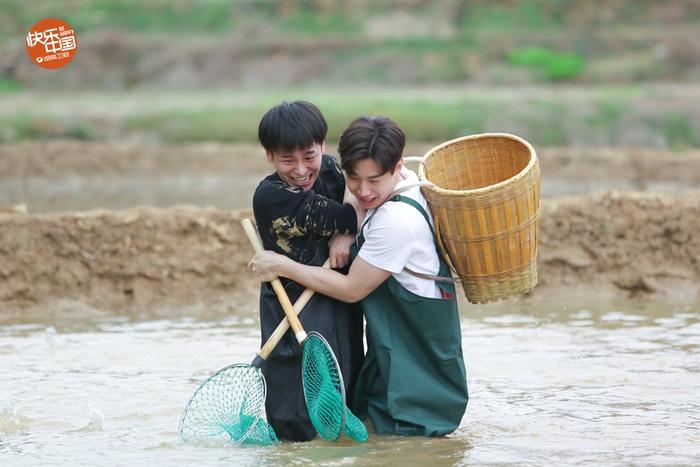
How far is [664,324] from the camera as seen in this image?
850 centimetres

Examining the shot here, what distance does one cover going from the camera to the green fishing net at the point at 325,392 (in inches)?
206

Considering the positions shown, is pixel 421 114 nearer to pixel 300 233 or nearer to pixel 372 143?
pixel 300 233

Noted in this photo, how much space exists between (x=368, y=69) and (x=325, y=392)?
1967 centimetres

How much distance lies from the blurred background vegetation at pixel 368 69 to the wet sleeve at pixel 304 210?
13.4 m

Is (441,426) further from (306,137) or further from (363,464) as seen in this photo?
(306,137)

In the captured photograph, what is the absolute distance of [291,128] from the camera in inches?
201

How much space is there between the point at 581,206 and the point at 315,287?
5.40 meters

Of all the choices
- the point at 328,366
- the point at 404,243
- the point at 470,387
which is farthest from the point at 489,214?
the point at 470,387

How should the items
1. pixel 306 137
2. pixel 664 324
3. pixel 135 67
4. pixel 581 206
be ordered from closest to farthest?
pixel 306 137
pixel 664 324
pixel 581 206
pixel 135 67

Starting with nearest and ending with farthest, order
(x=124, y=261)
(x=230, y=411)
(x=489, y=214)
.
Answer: (x=489, y=214) → (x=230, y=411) → (x=124, y=261)

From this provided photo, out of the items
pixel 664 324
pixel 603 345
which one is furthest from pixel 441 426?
pixel 664 324

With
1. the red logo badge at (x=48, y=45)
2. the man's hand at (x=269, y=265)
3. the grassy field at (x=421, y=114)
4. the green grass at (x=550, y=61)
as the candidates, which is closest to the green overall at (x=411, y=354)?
the man's hand at (x=269, y=265)

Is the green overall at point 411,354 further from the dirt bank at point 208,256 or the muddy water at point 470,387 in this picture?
the dirt bank at point 208,256

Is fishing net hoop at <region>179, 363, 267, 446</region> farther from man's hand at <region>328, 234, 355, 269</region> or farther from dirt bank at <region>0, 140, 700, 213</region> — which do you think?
dirt bank at <region>0, 140, 700, 213</region>
